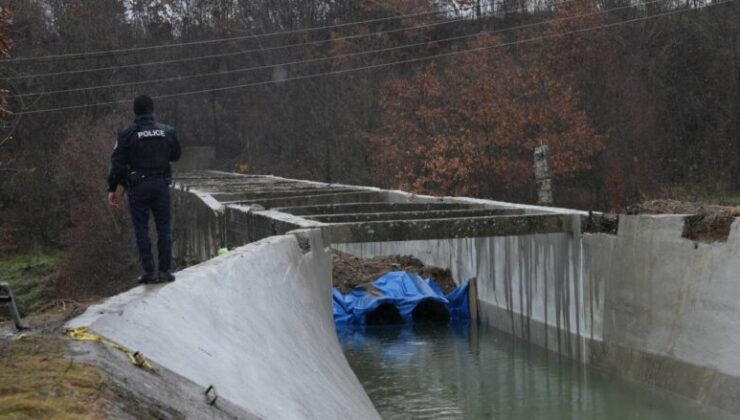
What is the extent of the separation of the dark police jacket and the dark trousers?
4.2 inches

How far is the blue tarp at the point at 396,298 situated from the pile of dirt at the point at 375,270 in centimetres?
29

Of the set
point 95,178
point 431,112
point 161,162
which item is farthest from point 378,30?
point 161,162

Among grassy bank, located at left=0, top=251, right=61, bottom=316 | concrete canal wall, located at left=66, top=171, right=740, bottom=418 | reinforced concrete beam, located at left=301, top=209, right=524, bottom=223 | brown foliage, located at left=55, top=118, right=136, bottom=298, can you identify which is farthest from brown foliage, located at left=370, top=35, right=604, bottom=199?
reinforced concrete beam, located at left=301, top=209, right=524, bottom=223

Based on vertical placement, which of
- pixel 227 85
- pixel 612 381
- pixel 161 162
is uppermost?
pixel 227 85

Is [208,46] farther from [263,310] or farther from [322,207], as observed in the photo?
[263,310]

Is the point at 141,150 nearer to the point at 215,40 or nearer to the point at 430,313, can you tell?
the point at 430,313

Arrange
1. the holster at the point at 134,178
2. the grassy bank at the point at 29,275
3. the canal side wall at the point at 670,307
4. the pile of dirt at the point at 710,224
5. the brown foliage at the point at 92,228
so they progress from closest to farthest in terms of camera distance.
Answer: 1. the holster at the point at 134,178
2. the canal side wall at the point at 670,307
3. the pile of dirt at the point at 710,224
4. the grassy bank at the point at 29,275
5. the brown foliage at the point at 92,228

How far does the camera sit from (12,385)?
3.86m

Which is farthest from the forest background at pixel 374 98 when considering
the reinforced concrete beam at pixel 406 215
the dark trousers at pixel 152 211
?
the dark trousers at pixel 152 211

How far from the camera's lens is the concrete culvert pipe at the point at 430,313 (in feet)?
70.5

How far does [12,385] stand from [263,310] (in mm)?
3690

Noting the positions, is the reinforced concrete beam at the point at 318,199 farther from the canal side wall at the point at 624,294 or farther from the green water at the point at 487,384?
the green water at the point at 487,384

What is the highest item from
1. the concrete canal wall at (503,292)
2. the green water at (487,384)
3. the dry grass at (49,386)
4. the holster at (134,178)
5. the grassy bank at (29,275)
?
the holster at (134,178)

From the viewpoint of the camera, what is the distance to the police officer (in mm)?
7676
